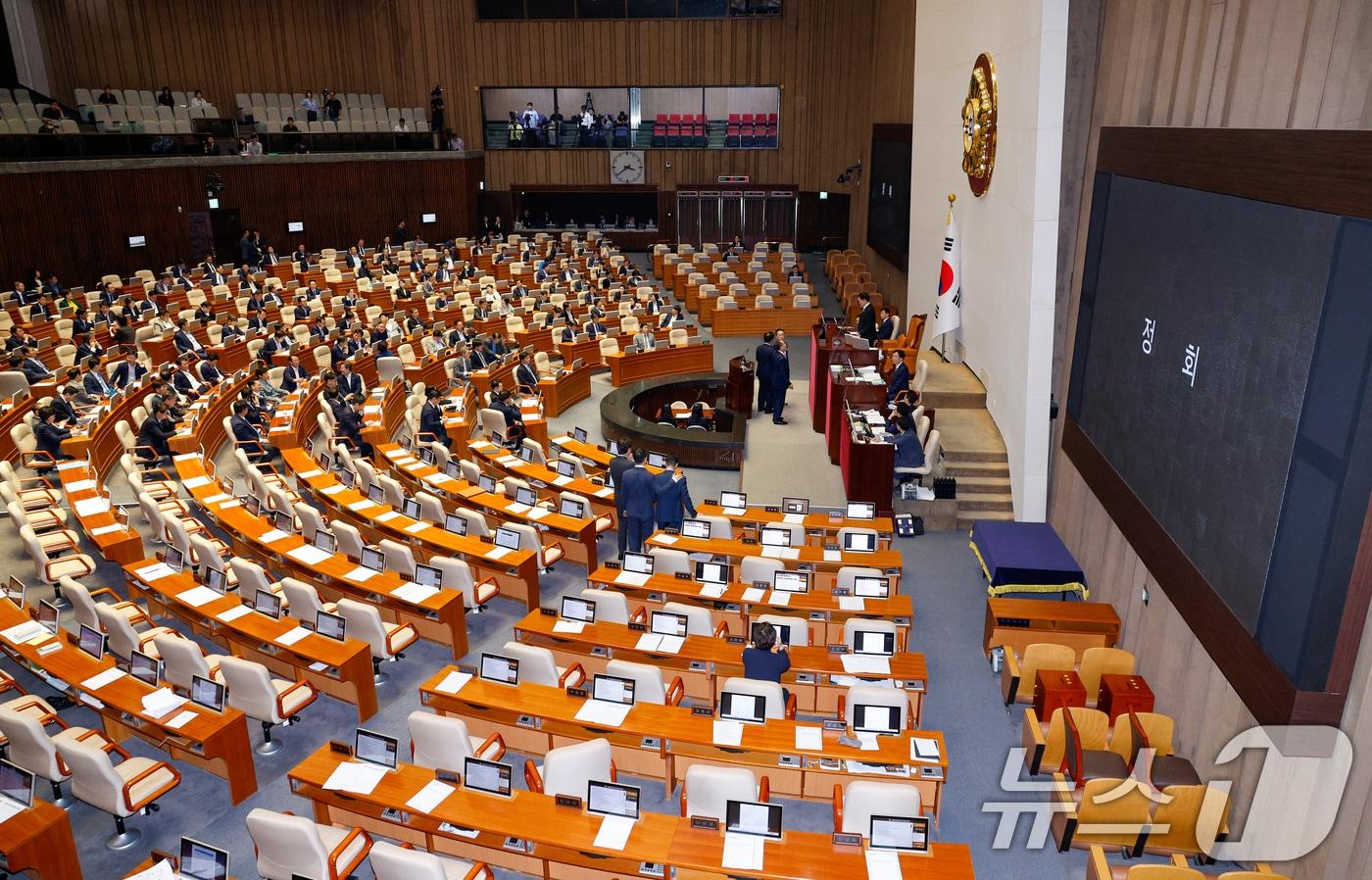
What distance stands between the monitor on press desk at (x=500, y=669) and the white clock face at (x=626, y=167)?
2892cm

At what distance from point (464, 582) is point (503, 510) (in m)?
1.94

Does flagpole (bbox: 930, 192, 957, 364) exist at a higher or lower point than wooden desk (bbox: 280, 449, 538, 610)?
higher

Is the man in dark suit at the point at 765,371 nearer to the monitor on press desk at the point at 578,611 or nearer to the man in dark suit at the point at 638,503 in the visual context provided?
the man in dark suit at the point at 638,503

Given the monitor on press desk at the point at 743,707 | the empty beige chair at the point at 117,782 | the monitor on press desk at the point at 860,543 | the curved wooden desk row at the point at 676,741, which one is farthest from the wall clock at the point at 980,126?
the empty beige chair at the point at 117,782

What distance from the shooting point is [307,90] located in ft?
110

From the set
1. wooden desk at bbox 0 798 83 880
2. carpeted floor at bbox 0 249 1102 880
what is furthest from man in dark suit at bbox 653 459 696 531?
wooden desk at bbox 0 798 83 880

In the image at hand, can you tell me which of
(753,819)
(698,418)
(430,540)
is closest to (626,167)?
(698,418)

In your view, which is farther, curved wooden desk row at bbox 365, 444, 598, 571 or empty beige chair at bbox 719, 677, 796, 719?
curved wooden desk row at bbox 365, 444, 598, 571

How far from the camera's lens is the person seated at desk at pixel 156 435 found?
44.7 ft

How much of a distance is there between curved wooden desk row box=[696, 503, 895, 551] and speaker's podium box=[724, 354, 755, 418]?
13.6ft

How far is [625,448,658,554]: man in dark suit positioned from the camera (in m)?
11.2

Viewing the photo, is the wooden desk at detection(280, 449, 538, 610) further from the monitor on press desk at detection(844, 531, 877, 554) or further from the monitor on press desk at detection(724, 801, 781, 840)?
the monitor on press desk at detection(724, 801, 781, 840)

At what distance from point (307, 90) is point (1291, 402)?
34891 millimetres

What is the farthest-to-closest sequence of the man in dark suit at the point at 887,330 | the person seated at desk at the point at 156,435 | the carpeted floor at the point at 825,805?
the man in dark suit at the point at 887,330
the person seated at desk at the point at 156,435
the carpeted floor at the point at 825,805
